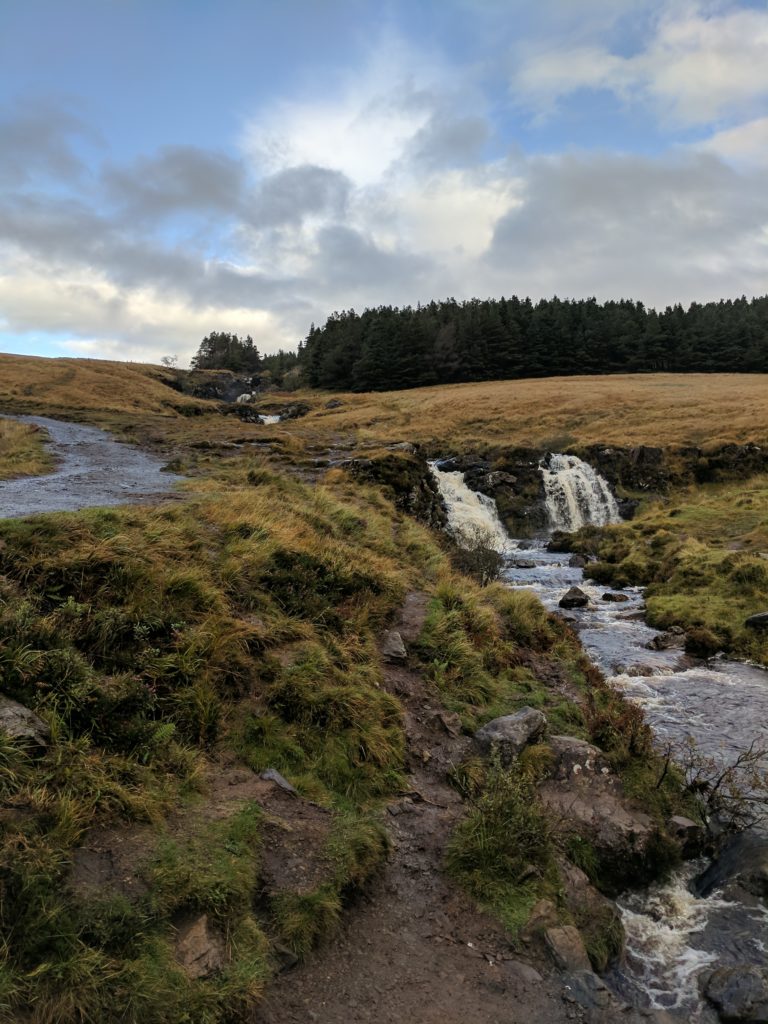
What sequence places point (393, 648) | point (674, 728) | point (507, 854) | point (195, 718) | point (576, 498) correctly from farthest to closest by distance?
point (576, 498) < point (674, 728) < point (393, 648) < point (195, 718) < point (507, 854)

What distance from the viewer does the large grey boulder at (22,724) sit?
5.77 metres

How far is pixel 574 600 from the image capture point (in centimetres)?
2012

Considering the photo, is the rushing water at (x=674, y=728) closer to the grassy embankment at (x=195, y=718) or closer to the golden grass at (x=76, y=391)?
the grassy embankment at (x=195, y=718)

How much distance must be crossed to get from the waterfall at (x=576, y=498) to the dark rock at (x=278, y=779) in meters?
32.1

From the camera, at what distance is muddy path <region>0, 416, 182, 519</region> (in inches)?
580

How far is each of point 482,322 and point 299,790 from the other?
Answer: 303ft

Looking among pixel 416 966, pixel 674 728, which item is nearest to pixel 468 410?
pixel 674 728

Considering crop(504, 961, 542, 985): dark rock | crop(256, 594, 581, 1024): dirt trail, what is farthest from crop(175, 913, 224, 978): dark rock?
crop(504, 961, 542, 985): dark rock

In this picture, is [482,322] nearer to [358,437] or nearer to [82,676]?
[358,437]

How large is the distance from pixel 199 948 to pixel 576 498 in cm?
3661

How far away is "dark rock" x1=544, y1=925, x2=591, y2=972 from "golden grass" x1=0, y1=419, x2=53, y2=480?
20886mm

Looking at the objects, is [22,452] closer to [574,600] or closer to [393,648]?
[393,648]

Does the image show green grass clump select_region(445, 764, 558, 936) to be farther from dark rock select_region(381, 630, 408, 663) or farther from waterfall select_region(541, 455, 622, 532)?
waterfall select_region(541, 455, 622, 532)

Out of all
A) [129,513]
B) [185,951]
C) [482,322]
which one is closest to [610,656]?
[129,513]
